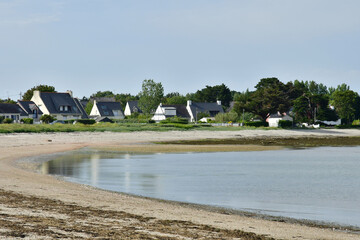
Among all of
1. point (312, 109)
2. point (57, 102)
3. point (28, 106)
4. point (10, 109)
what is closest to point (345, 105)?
point (312, 109)

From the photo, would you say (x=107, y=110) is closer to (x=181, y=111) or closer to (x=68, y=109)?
(x=181, y=111)

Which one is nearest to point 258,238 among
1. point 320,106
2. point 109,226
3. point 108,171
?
point 109,226

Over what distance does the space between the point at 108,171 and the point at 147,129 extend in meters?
49.7

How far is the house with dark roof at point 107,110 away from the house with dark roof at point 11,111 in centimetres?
3562

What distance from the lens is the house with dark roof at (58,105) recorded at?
110250 millimetres

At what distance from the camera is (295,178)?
25922 mm

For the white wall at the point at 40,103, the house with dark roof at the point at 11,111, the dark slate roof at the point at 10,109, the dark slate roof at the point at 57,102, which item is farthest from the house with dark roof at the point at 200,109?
the house with dark roof at the point at 11,111

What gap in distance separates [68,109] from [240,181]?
305 feet

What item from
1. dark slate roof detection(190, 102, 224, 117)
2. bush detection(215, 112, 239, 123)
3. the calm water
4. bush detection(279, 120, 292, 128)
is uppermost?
dark slate roof detection(190, 102, 224, 117)

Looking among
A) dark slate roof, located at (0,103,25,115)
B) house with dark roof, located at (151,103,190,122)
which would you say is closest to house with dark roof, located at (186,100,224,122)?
house with dark roof, located at (151,103,190,122)

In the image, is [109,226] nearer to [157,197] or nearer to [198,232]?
[198,232]

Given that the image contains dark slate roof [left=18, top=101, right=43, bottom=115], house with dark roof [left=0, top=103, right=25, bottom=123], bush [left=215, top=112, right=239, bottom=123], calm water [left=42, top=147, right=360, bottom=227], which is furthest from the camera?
bush [left=215, top=112, right=239, bottom=123]

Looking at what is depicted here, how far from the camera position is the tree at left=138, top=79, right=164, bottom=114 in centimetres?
13762

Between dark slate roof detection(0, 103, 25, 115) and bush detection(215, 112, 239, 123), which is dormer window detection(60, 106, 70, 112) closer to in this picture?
dark slate roof detection(0, 103, 25, 115)
